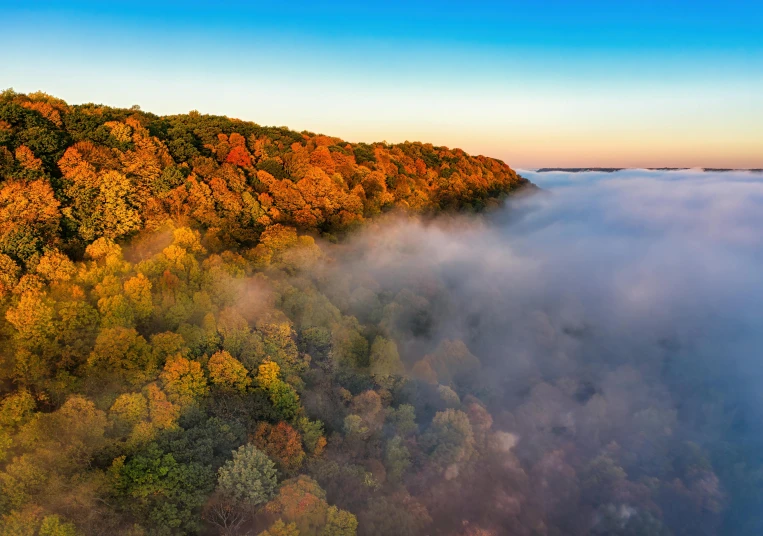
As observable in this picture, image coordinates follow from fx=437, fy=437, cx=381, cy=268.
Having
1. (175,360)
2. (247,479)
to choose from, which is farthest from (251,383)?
(247,479)

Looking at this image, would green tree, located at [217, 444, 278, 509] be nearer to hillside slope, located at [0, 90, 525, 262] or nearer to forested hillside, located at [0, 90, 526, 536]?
forested hillside, located at [0, 90, 526, 536]

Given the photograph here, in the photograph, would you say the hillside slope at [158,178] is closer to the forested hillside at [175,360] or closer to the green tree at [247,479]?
the forested hillside at [175,360]

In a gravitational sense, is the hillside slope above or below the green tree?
above

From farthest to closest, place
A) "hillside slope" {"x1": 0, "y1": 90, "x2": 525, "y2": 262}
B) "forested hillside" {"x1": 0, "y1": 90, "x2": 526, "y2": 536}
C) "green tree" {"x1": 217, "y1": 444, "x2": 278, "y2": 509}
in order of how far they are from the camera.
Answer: "hillside slope" {"x1": 0, "y1": 90, "x2": 525, "y2": 262} < "green tree" {"x1": 217, "y1": 444, "x2": 278, "y2": 509} < "forested hillside" {"x1": 0, "y1": 90, "x2": 526, "y2": 536}

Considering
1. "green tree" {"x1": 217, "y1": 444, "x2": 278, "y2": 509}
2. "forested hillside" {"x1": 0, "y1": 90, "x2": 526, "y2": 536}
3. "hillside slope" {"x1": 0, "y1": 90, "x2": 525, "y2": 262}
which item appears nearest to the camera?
"forested hillside" {"x1": 0, "y1": 90, "x2": 526, "y2": 536}

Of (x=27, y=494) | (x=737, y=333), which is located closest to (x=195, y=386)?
(x=27, y=494)

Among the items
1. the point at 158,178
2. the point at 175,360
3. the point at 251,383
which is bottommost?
the point at 251,383

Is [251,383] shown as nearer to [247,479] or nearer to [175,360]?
[175,360]

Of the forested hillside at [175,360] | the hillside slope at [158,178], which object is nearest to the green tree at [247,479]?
the forested hillside at [175,360]

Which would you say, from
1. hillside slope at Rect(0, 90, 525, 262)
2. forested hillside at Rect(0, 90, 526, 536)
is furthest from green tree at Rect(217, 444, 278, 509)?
hillside slope at Rect(0, 90, 525, 262)

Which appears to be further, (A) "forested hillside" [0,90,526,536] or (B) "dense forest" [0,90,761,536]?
(B) "dense forest" [0,90,761,536]
